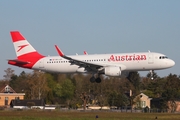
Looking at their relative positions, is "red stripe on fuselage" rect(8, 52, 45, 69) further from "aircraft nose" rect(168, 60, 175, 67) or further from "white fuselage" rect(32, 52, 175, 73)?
"aircraft nose" rect(168, 60, 175, 67)

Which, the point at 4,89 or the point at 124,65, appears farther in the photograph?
the point at 4,89

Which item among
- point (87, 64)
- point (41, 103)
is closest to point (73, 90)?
point (41, 103)

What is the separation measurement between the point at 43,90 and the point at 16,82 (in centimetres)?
2620

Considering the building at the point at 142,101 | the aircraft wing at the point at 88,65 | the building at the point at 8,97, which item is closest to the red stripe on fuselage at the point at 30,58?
the aircraft wing at the point at 88,65

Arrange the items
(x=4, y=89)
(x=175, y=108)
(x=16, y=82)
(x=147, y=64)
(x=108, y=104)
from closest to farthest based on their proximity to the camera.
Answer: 1. (x=147, y=64)
2. (x=175, y=108)
3. (x=108, y=104)
4. (x=4, y=89)
5. (x=16, y=82)

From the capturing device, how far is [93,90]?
108 m

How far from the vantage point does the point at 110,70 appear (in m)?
64.1

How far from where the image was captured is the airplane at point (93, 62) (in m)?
63.7

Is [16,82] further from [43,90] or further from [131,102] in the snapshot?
[131,102]

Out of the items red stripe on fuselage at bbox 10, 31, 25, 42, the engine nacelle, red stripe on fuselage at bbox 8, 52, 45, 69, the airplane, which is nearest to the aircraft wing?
the airplane

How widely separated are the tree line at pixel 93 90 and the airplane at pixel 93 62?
17.3m

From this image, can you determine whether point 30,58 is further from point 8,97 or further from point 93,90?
point 8,97

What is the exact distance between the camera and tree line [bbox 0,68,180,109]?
9644cm

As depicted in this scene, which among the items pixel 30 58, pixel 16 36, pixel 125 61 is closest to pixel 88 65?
pixel 125 61
